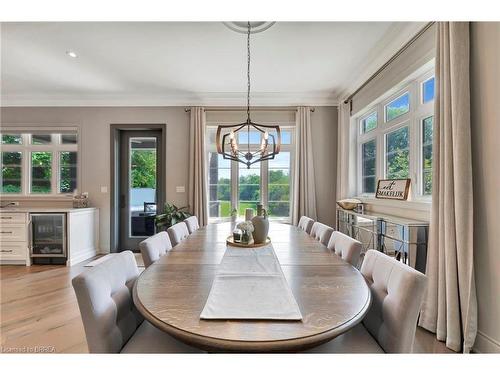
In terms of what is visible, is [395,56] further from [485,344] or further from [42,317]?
[42,317]

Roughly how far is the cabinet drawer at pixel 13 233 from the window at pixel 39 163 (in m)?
0.80

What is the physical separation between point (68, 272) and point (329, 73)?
4572 mm

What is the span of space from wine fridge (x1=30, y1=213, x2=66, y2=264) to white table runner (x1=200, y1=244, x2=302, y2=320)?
3.48 meters

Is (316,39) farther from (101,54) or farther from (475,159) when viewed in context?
(101,54)

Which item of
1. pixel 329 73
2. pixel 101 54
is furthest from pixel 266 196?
pixel 101 54

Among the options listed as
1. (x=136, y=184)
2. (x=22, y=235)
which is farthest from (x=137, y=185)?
(x=22, y=235)

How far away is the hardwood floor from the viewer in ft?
5.81

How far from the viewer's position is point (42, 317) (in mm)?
2178

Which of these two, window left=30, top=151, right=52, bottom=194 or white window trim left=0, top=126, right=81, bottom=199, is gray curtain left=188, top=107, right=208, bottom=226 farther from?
window left=30, top=151, right=52, bottom=194

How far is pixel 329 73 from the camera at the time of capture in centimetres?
330

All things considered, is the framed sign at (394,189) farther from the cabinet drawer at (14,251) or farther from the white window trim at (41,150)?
the cabinet drawer at (14,251)

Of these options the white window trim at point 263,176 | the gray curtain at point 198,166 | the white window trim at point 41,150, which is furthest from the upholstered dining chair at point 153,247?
the white window trim at point 41,150

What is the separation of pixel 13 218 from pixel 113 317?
394 centimetres

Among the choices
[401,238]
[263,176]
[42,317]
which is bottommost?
[42,317]
